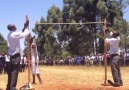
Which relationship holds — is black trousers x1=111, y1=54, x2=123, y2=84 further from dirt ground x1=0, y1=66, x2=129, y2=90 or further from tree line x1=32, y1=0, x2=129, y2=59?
tree line x1=32, y1=0, x2=129, y2=59

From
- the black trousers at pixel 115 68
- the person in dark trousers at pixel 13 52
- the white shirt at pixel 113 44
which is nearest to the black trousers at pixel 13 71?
the person in dark trousers at pixel 13 52

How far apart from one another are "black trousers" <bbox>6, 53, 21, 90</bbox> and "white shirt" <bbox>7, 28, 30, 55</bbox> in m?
0.17

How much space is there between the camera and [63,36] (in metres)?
46.6

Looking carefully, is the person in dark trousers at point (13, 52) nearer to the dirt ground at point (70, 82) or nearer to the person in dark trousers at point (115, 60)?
the dirt ground at point (70, 82)

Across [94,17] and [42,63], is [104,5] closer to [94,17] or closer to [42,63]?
[94,17]

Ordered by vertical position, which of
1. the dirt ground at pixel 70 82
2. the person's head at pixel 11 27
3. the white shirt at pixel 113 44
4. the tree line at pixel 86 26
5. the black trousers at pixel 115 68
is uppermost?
the tree line at pixel 86 26

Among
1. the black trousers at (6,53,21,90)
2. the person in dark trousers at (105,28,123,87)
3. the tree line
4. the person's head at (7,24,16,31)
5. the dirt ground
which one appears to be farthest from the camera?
the tree line

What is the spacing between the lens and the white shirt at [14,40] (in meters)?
11.5

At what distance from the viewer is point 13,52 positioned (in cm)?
1164

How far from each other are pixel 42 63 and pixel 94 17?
1499 centimetres

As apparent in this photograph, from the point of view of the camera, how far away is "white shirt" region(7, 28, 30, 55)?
1148 cm

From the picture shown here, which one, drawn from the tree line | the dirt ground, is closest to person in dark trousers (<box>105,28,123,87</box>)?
the dirt ground

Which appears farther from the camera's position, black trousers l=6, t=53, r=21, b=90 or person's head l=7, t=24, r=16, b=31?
person's head l=7, t=24, r=16, b=31

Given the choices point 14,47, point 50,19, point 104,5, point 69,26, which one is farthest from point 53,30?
point 14,47
